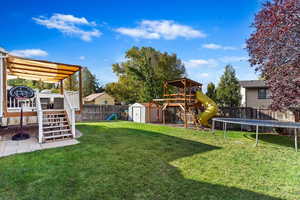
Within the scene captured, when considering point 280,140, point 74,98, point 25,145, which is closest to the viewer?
point 25,145

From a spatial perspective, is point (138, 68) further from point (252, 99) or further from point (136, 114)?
point (252, 99)

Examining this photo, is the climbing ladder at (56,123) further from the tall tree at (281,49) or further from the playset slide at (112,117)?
the playset slide at (112,117)

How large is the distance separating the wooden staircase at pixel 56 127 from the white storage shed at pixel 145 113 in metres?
7.59

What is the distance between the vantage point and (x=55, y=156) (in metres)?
4.25

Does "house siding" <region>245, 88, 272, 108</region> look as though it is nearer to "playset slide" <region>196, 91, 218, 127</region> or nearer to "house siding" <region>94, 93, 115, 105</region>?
"playset slide" <region>196, 91, 218, 127</region>

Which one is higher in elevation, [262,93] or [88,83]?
[88,83]

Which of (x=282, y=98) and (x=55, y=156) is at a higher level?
(x=282, y=98)

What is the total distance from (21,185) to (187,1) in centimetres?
1127

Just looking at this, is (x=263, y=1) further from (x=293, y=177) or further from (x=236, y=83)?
(x=236, y=83)

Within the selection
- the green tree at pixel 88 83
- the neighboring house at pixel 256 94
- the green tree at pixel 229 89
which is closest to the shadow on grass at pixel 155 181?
the neighboring house at pixel 256 94

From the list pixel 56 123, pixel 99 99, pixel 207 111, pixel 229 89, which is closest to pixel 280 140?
pixel 207 111

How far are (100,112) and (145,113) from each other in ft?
17.8

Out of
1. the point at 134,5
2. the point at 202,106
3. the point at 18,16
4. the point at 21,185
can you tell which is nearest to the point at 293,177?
the point at 21,185

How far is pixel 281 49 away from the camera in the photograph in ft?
20.5
